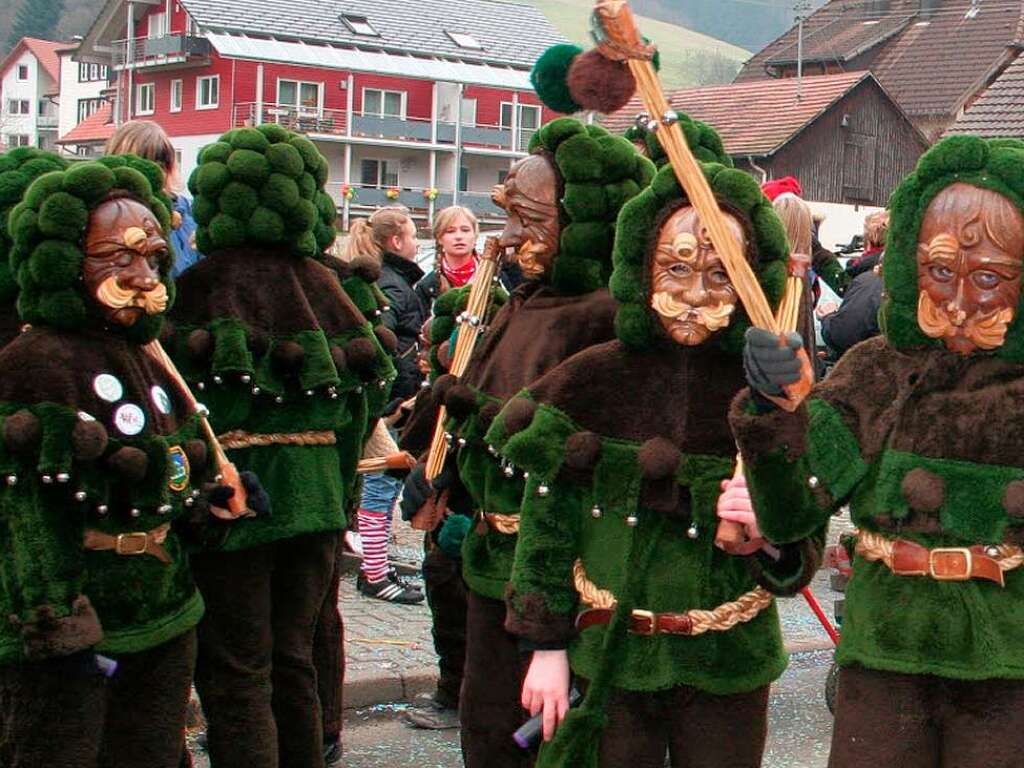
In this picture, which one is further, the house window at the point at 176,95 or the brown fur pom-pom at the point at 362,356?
the house window at the point at 176,95

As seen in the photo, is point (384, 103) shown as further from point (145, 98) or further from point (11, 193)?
point (11, 193)

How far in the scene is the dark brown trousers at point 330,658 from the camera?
5.85m

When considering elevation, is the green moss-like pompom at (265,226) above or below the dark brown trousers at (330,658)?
above

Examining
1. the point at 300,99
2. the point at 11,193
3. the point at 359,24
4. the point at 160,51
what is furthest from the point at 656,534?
the point at 160,51

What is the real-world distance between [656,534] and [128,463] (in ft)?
4.52

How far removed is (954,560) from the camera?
11.7 feet

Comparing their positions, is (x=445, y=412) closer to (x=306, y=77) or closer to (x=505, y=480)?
(x=505, y=480)

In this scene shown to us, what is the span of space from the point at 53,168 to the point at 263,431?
112cm

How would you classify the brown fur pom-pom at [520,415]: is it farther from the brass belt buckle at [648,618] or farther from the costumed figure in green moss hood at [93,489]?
the costumed figure in green moss hood at [93,489]

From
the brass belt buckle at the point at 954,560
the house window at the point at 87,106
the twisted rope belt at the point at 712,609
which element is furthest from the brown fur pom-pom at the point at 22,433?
the house window at the point at 87,106


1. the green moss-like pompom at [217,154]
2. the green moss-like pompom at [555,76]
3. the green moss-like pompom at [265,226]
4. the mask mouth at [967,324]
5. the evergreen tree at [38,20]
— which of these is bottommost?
the mask mouth at [967,324]

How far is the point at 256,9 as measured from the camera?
50.6 m

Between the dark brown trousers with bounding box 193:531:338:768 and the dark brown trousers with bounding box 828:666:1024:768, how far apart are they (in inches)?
84.2

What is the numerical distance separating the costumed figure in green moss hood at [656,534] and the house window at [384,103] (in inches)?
1885
